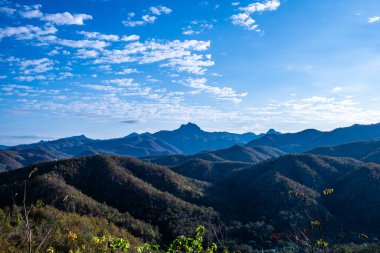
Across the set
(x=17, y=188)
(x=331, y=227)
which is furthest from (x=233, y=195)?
(x=17, y=188)

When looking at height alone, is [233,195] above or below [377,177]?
below

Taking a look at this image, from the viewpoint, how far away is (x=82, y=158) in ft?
256

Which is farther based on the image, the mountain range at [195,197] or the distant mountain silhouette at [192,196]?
the distant mountain silhouette at [192,196]

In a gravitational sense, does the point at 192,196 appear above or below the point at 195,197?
above

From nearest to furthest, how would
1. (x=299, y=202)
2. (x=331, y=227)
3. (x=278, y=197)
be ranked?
(x=331, y=227), (x=299, y=202), (x=278, y=197)

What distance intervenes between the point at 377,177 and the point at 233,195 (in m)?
41.4

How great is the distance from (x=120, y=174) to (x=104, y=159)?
378 inches

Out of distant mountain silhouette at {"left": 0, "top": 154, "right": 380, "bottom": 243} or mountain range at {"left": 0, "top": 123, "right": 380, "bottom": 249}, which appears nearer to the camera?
mountain range at {"left": 0, "top": 123, "right": 380, "bottom": 249}

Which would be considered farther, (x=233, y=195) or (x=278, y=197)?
(x=233, y=195)

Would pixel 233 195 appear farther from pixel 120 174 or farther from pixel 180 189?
pixel 120 174

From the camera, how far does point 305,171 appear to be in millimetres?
105688

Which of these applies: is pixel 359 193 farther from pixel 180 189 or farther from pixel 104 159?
pixel 104 159

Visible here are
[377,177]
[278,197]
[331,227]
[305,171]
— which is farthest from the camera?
[305,171]

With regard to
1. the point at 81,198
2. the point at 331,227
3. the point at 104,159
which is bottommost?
the point at 331,227
